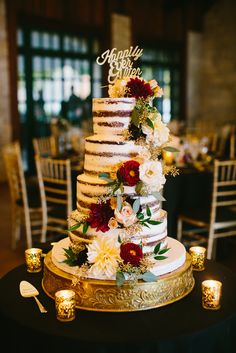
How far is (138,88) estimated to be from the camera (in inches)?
72.6

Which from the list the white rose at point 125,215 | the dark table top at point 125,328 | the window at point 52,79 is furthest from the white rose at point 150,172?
the window at point 52,79

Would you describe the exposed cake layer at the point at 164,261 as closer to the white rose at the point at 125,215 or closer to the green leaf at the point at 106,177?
the white rose at the point at 125,215

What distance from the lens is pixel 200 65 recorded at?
11.9 meters

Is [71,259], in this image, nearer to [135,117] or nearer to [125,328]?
[125,328]

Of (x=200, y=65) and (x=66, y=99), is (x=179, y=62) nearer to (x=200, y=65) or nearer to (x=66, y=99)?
(x=200, y=65)

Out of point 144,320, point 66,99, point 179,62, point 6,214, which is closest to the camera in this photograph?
point 144,320

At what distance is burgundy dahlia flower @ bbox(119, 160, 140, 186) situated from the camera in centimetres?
168

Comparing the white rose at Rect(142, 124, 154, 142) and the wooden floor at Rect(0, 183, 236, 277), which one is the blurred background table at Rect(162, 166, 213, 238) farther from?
the white rose at Rect(142, 124, 154, 142)

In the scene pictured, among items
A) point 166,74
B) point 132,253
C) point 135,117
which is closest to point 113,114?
point 135,117

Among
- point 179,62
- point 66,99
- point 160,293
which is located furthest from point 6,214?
point 179,62

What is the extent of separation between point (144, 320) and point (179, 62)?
413 inches

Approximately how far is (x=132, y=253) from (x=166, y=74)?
9.97 metres

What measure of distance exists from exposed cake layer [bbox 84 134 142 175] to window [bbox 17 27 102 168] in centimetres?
→ 652

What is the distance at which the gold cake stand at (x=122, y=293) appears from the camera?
1.69 m
